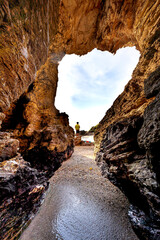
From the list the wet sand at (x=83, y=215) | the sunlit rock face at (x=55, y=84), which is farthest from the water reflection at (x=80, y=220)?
the sunlit rock face at (x=55, y=84)

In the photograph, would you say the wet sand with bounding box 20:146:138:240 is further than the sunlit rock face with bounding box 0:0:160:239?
Yes

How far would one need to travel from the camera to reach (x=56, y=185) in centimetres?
429

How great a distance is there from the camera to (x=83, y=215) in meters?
2.70

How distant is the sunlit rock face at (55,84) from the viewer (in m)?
1.75

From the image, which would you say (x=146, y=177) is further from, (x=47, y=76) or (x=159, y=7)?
Result: (x=47, y=76)

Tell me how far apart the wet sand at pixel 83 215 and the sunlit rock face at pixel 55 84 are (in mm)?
515

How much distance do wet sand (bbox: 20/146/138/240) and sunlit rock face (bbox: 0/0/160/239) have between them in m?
0.52

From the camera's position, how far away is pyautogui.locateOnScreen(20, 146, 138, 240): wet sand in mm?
2227

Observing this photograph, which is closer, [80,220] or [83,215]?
[80,220]

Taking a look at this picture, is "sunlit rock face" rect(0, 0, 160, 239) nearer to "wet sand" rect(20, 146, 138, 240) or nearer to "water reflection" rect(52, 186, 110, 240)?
"wet sand" rect(20, 146, 138, 240)

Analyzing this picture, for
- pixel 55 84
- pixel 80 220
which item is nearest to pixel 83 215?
pixel 80 220

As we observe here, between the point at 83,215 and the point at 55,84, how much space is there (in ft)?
31.8

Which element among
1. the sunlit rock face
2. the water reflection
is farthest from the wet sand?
the sunlit rock face

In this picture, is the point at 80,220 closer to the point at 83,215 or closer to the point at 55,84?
the point at 83,215
